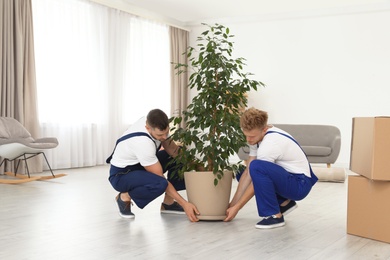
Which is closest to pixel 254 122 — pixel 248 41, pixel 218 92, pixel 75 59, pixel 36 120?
pixel 218 92

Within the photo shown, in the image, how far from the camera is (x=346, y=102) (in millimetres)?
9266

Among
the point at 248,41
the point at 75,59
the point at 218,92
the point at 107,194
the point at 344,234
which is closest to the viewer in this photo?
the point at 344,234

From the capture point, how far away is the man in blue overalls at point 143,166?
348 cm

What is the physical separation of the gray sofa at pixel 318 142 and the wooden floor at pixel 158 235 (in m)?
2.70

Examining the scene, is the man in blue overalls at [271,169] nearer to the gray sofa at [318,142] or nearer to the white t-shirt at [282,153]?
the white t-shirt at [282,153]

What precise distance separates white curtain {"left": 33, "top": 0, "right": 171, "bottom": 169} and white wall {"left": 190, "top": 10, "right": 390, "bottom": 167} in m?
1.89

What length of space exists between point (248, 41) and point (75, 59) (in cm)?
356

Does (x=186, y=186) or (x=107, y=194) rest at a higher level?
(x=186, y=186)

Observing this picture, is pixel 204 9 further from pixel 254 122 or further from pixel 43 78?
pixel 254 122

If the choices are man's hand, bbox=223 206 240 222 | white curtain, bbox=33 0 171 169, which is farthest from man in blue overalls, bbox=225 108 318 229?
white curtain, bbox=33 0 171 169

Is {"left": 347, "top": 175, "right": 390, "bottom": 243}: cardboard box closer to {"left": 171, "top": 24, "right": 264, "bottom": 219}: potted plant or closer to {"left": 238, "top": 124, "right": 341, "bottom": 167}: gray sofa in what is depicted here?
{"left": 171, "top": 24, "right": 264, "bottom": 219}: potted plant

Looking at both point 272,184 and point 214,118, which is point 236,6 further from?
point 272,184

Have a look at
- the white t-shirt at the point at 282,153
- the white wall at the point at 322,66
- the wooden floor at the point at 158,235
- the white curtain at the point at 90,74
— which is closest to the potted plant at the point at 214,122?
the white t-shirt at the point at 282,153

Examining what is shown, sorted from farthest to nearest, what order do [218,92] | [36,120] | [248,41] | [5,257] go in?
[248,41] < [36,120] < [218,92] < [5,257]
